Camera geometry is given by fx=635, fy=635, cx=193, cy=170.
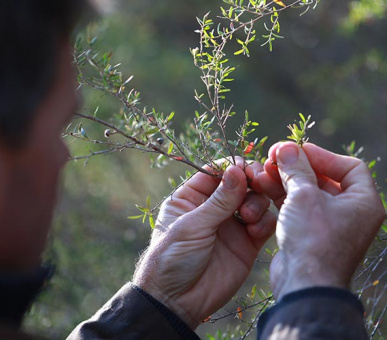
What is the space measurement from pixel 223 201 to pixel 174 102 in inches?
298

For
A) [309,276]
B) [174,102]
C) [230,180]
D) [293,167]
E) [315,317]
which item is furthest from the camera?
[174,102]

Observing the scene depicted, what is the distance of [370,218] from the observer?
1677 millimetres

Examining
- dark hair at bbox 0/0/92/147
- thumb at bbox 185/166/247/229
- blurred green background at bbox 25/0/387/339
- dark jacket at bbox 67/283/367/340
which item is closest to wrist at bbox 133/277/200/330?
thumb at bbox 185/166/247/229

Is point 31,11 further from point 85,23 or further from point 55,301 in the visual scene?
point 55,301

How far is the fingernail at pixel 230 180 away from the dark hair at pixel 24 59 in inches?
31.7

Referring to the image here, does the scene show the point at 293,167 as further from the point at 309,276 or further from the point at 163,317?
the point at 163,317

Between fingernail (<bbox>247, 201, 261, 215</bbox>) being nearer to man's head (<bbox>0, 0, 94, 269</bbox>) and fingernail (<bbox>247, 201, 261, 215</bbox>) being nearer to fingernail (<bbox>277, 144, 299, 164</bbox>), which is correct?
fingernail (<bbox>277, 144, 299, 164</bbox>)

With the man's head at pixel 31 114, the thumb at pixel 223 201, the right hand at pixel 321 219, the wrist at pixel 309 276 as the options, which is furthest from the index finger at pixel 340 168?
the man's head at pixel 31 114

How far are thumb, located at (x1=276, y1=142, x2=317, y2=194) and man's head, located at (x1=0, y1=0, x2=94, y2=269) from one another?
70 cm

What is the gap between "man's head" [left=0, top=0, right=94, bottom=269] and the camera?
121cm

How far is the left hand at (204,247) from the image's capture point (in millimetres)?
1990

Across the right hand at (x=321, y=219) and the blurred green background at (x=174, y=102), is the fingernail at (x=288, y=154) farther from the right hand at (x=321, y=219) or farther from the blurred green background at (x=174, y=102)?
the blurred green background at (x=174, y=102)

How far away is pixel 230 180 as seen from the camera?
1.95m

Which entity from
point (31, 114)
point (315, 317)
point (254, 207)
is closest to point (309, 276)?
point (315, 317)
